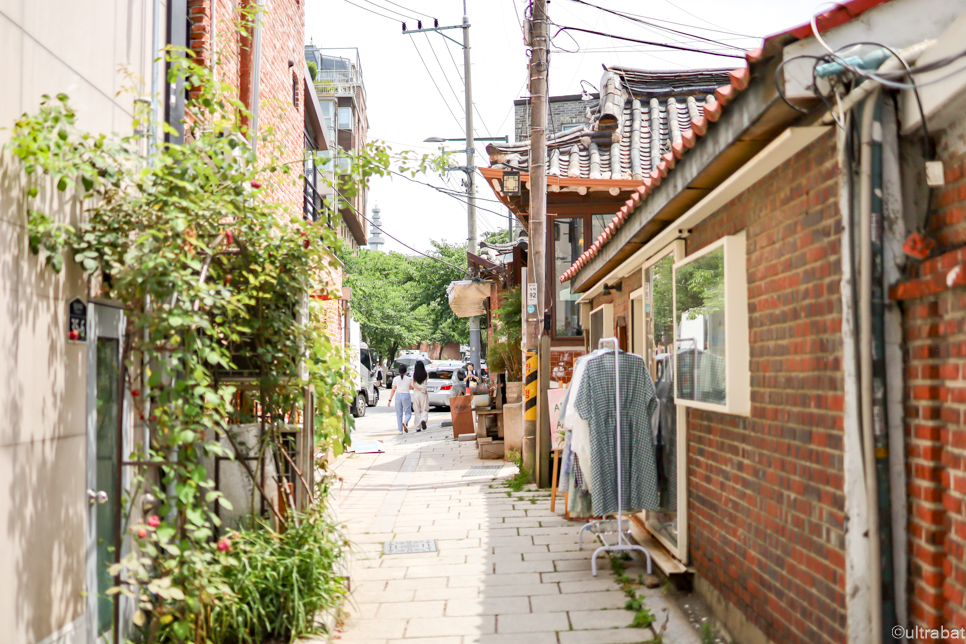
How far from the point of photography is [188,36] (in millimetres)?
6770

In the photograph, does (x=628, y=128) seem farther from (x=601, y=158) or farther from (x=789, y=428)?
(x=789, y=428)

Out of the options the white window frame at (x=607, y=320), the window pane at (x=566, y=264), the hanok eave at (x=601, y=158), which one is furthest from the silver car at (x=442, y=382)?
the white window frame at (x=607, y=320)

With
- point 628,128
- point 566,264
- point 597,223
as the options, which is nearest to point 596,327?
point 566,264

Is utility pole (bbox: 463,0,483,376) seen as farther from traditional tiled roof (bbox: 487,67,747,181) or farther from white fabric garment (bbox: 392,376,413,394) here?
traditional tiled roof (bbox: 487,67,747,181)

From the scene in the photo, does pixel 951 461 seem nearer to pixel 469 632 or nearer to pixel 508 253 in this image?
pixel 469 632

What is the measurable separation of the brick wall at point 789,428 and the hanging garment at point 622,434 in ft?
4.04

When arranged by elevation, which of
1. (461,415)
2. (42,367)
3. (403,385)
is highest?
(42,367)

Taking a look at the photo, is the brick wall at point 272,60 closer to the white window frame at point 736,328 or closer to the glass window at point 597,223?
the white window frame at point 736,328

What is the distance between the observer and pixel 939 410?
Answer: 2.71 m

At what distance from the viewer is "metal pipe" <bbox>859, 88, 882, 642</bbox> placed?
2.93m

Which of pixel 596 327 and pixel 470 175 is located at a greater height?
pixel 470 175

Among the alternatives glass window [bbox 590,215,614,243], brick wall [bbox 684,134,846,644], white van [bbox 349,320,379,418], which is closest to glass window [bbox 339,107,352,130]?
white van [bbox 349,320,379,418]

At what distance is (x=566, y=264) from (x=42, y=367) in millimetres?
10917

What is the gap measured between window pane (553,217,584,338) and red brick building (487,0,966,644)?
8.40 metres
